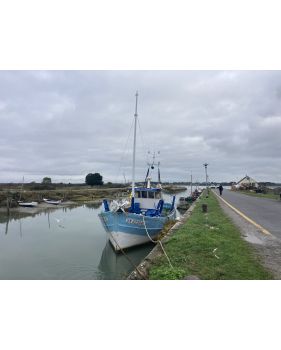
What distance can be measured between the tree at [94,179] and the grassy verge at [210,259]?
10747 centimetres

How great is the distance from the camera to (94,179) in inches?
4646

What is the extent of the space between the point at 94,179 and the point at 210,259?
112m

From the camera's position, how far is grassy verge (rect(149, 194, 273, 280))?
7.23 meters

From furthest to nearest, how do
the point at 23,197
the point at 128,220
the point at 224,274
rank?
the point at 23,197
the point at 128,220
the point at 224,274

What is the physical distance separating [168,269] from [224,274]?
1.46m

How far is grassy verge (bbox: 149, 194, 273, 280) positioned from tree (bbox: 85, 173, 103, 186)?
353 ft

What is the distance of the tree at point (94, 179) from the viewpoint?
118 m

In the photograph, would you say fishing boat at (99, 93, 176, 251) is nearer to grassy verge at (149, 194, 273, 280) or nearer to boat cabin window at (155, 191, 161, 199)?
boat cabin window at (155, 191, 161, 199)

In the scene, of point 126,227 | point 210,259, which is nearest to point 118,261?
point 126,227

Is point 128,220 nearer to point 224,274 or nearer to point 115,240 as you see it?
point 115,240

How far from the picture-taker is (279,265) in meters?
7.65

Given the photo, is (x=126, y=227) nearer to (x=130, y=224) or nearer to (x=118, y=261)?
(x=130, y=224)

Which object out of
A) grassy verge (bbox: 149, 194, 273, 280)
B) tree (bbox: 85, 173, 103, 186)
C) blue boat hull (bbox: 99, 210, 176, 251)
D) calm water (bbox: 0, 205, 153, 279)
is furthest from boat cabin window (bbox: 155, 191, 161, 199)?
tree (bbox: 85, 173, 103, 186)

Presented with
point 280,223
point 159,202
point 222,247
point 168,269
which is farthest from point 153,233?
point 168,269
